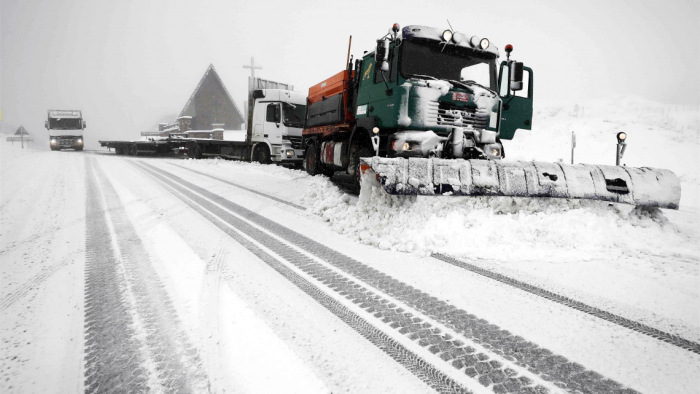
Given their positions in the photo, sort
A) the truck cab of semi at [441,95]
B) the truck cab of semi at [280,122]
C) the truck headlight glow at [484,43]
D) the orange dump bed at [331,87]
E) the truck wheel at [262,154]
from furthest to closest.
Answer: the truck wheel at [262,154] → the truck cab of semi at [280,122] → the orange dump bed at [331,87] → the truck headlight glow at [484,43] → the truck cab of semi at [441,95]

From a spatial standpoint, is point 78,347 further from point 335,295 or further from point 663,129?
point 663,129

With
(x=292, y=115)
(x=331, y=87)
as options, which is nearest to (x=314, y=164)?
(x=331, y=87)

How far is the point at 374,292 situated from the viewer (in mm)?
2561

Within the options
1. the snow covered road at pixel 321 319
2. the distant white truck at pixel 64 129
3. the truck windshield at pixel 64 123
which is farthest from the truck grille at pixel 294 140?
the truck windshield at pixel 64 123

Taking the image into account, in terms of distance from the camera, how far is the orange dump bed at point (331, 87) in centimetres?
798

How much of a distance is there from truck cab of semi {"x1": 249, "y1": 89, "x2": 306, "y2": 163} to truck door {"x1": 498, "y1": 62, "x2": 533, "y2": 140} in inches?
292

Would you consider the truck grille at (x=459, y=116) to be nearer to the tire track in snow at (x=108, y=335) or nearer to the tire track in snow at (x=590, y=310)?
the tire track in snow at (x=590, y=310)

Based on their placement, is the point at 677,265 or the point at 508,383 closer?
the point at 508,383

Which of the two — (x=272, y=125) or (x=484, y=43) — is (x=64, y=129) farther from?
(x=484, y=43)

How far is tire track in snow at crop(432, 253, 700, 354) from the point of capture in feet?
6.51

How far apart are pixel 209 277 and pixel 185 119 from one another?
118ft

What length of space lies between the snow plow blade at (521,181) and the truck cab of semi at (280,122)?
890 cm

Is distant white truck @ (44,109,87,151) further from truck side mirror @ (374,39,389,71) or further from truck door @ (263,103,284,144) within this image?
truck side mirror @ (374,39,389,71)

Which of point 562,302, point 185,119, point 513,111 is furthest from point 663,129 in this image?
point 185,119
